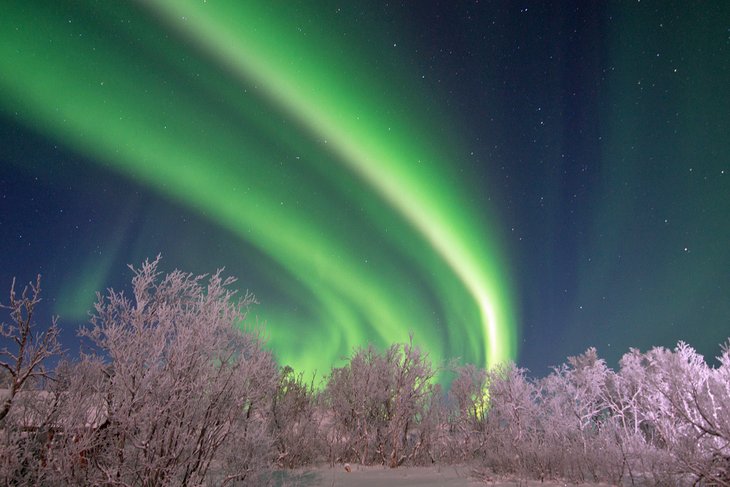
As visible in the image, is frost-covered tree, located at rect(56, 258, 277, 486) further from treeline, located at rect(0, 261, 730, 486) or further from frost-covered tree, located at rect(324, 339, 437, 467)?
frost-covered tree, located at rect(324, 339, 437, 467)

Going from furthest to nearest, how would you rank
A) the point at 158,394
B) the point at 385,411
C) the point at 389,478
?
the point at 385,411
the point at 389,478
the point at 158,394

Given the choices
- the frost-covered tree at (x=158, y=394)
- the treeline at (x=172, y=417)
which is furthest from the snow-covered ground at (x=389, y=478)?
the frost-covered tree at (x=158, y=394)

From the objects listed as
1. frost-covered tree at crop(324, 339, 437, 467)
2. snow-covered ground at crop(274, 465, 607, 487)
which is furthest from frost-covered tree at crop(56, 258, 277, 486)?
frost-covered tree at crop(324, 339, 437, 467)

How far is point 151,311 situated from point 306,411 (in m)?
10.1

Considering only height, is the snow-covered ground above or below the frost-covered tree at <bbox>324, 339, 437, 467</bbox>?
below

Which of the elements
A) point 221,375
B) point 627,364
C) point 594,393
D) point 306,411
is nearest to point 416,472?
point 306,411

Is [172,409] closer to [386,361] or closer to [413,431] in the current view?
[386,361]

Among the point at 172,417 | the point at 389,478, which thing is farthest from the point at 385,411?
the point at 172,417

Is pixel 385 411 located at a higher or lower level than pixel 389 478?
higher

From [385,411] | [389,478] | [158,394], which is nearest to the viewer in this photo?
[158,394]

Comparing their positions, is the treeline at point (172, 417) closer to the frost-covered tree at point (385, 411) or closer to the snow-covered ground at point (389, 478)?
the snow-covered ground at point (389, 478)

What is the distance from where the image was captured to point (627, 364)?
1056 inches

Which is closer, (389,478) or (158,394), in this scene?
(158,394)

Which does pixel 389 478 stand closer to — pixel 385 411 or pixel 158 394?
pixel 385 411
